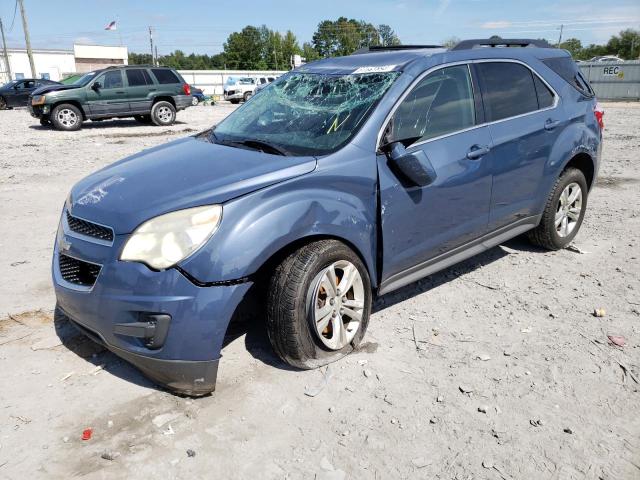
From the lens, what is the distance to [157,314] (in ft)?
8.47

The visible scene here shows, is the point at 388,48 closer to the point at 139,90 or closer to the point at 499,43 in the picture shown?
the point at 499,43

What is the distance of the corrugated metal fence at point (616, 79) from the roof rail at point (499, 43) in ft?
88.2

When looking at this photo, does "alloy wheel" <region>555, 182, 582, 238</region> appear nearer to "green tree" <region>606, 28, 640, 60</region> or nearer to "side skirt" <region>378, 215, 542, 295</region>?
"side skirt" <region>378, 215, 542, 295</region>

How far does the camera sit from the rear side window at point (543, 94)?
173 inches

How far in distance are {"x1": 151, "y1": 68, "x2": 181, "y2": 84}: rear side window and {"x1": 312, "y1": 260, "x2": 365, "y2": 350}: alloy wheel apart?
15382 millimetres

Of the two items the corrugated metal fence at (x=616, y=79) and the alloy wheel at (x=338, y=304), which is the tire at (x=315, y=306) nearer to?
the alloy wheel at (x=338, y=304)

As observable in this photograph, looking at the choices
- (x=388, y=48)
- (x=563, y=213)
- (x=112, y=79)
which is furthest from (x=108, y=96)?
(x=563, y=213)

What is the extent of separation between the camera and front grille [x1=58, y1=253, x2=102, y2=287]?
111 inches

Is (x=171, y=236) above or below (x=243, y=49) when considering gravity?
below

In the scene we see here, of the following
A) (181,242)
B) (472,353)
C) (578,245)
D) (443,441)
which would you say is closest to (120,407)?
(181,242)

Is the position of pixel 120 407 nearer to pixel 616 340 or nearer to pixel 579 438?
pixel 579 438

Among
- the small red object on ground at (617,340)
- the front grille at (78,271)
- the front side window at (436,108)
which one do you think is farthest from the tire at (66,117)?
the small red object on ground at (617,340)

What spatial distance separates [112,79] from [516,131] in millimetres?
14508

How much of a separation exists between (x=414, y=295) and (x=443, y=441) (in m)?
1.70
